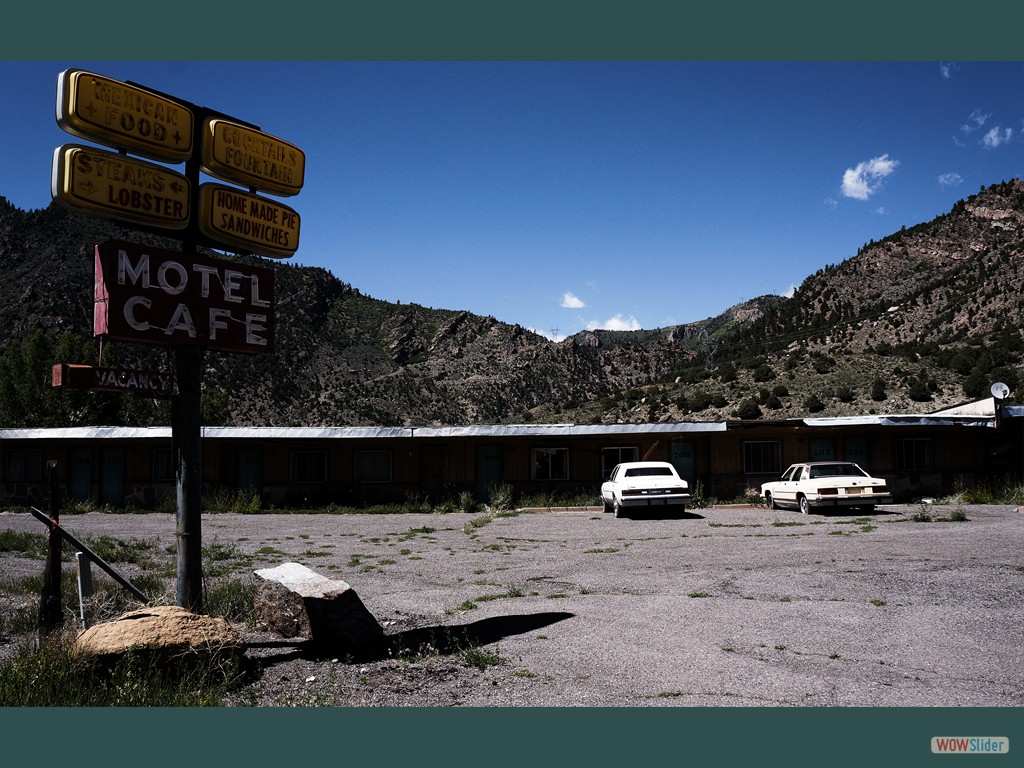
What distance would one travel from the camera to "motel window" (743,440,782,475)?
27.8 metres

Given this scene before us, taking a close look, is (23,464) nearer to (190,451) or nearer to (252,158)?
(190,451)

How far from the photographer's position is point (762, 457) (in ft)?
91.5

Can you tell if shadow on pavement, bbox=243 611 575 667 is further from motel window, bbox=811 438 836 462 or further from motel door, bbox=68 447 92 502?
motel door, bbox=68 447 92 502

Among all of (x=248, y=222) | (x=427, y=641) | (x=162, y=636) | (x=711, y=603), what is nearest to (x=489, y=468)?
(x=711, y=603)

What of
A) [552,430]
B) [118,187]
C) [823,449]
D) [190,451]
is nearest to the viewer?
[118,187]

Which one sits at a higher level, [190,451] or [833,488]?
[190,451]

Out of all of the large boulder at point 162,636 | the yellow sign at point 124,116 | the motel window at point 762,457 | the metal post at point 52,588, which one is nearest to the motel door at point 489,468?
the motel window at point 762,457

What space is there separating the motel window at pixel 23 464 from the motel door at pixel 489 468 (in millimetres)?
15762

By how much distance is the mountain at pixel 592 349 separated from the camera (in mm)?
53250

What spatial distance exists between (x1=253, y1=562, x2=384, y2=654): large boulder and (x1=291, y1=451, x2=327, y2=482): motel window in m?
20.7

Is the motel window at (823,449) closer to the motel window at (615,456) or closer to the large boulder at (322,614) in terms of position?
the motel window at (615,456)

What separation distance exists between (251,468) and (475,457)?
792 cm

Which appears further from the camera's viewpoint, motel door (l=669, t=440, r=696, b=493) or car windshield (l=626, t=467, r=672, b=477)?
motel door (l=669, t=440, r=696, b=493)

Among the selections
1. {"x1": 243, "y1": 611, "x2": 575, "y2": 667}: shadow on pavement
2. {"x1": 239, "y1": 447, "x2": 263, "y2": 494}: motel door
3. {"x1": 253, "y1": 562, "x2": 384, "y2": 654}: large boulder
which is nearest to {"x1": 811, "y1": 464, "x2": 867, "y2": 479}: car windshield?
{"x1": 243, "y1": 611, "x2": 575, "y2": 667}: shadow on pavement
